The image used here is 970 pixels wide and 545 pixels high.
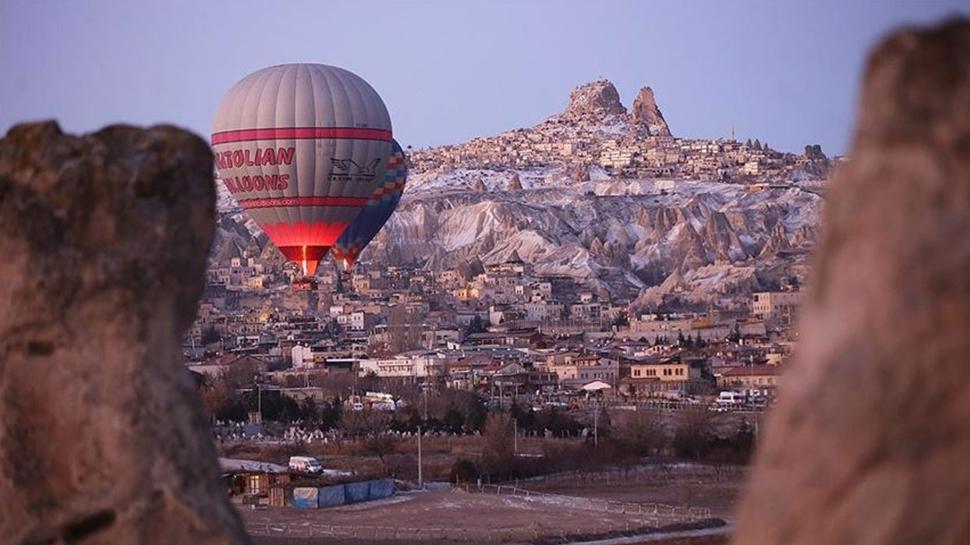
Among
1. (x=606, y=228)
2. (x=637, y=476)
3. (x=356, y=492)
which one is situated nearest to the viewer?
(x=356, y=492)

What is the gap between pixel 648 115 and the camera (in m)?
192

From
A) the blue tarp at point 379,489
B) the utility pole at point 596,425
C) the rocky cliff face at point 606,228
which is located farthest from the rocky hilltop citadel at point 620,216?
the blue tarp at point 379,489

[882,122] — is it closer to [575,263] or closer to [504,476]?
[504,476]

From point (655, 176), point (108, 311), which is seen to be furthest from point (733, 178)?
point (108, 311)

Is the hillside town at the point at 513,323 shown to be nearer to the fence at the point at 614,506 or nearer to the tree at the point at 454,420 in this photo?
the tree at the point at 454,420

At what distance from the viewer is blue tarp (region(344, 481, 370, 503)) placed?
28641mm

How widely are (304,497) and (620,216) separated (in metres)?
115

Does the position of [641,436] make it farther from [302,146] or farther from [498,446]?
[302,146]

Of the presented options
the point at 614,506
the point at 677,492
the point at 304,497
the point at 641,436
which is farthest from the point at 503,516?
the point at 641,436

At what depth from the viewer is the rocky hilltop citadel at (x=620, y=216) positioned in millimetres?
122438

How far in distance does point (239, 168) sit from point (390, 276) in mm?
77390

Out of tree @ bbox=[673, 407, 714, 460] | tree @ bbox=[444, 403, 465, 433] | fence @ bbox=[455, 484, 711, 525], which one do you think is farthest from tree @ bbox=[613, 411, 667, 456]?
fence @ bbox=[455, 484, 711, 525]

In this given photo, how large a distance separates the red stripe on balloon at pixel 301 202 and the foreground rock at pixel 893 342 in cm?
4413

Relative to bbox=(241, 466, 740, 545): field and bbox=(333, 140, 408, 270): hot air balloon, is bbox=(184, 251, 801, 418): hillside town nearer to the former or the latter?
A: bbox=(333, 140, 408, 270): hot air balloon
